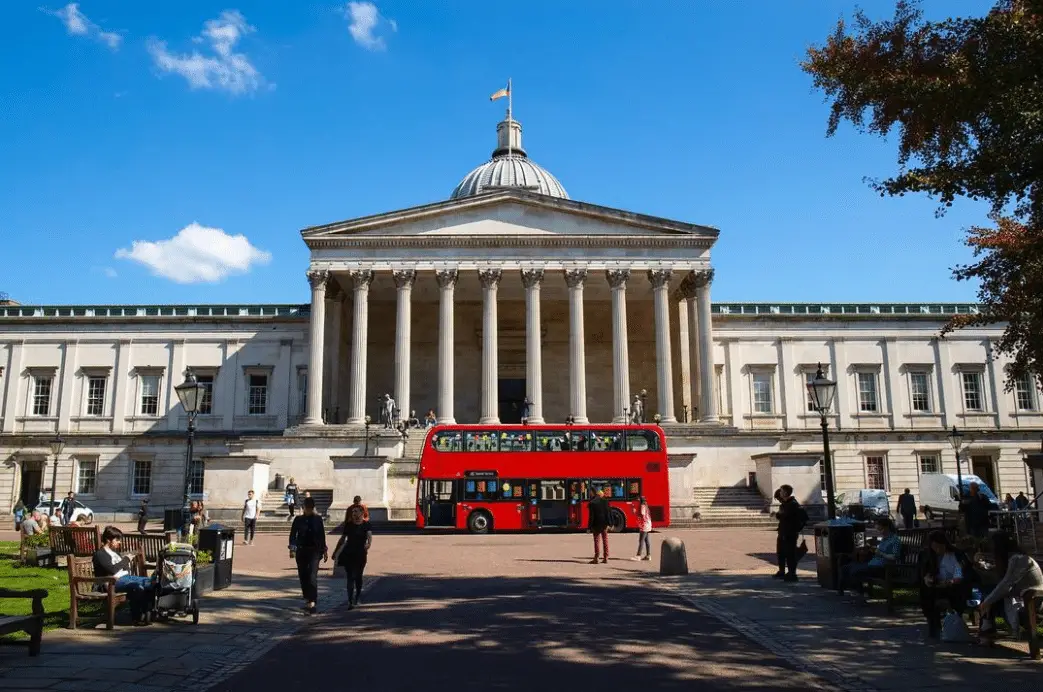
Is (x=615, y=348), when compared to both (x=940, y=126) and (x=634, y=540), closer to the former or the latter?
(x=634, y=540)

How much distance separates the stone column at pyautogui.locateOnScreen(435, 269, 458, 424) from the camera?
137 ft

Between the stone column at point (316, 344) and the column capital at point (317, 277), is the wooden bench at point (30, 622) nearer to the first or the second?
the stone column at point (316, 344)

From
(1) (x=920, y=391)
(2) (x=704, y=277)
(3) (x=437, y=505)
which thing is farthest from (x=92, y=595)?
(1) (x=920, y=391)

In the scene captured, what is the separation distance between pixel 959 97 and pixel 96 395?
50530 mm

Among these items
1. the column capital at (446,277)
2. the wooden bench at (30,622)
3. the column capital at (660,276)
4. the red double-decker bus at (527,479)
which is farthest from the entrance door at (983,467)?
the wooden bench at (30,622)

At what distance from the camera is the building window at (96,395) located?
49.8m

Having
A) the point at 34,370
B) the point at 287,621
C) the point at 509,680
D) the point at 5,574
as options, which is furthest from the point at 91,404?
the point at 509,680

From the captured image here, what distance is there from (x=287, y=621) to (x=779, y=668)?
7.18m

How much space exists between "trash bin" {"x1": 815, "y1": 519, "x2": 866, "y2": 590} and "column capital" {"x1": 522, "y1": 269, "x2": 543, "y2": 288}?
28.9 metres

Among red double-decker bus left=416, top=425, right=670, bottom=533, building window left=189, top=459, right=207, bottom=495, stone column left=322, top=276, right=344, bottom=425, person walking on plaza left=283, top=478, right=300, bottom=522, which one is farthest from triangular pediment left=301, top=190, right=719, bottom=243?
red double-decker bus left=416, top=425, right=670, bottom=533

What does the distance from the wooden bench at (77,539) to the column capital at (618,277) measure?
99.2ft

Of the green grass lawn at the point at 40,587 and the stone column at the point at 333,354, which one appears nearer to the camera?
the green grass lawn at the point at 40,587

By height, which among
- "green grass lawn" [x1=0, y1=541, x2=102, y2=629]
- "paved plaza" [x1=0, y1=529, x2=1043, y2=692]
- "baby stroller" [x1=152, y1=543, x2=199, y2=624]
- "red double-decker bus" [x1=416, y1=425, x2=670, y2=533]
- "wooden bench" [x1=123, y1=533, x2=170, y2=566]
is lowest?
"paved plaza" [x1=0, y1=529, x2=1043, y2=692]

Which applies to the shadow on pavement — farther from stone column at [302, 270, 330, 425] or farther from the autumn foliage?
stone column at [302, 270, 330, 425]
